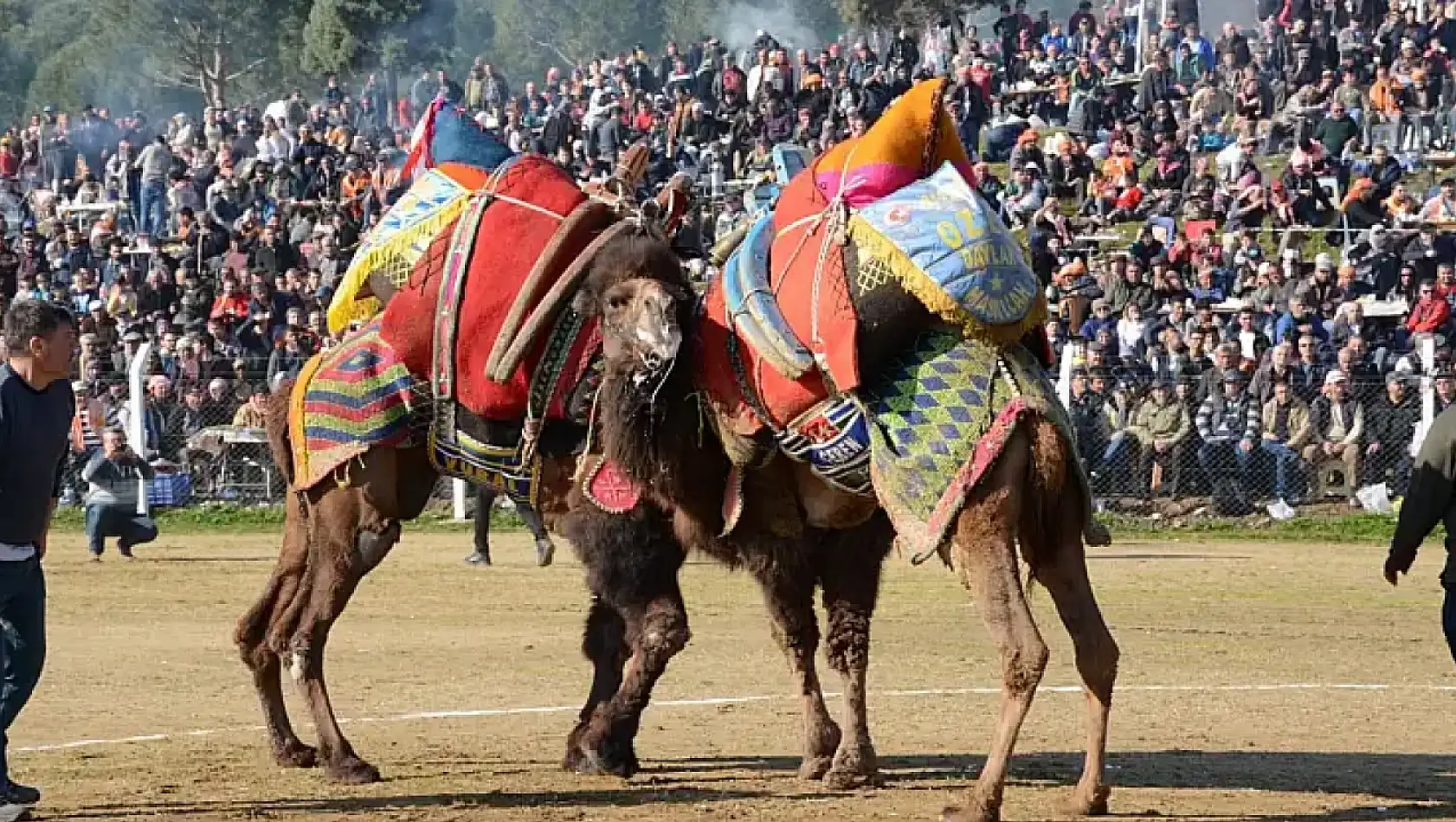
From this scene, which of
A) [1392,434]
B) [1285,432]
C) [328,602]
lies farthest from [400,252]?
[1392,434]

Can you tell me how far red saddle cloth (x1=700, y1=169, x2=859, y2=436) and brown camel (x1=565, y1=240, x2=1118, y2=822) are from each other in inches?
4.7

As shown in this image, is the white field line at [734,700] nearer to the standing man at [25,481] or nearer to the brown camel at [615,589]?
the brown camel at [615,589]

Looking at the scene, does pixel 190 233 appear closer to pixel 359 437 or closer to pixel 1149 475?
pixel 1149 475

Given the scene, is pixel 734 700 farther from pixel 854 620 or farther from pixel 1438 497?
pixel 1438 497

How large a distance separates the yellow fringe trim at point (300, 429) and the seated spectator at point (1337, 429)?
1348 centimetres

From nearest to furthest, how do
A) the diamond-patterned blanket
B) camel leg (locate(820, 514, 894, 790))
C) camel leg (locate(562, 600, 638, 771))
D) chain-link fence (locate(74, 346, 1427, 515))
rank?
1. the diamond-patterned blanket
2. camel leg (locate(820, 514, 894, 790))
3. camel leg (locate(562, 600, 638, 771))
4. chain-link fence (locate(74, 346, 1427, 515))

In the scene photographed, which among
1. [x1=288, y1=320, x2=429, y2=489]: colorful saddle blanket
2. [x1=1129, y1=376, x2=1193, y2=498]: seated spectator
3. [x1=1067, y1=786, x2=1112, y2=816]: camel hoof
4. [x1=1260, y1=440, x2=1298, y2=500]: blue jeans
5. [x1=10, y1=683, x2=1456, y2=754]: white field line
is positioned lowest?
→ [x1=1260, y1=440, x2=1298, y2=500]: blue jeans

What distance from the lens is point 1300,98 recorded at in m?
30.9

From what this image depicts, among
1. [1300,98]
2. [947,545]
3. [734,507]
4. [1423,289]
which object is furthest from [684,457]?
[1300,98]

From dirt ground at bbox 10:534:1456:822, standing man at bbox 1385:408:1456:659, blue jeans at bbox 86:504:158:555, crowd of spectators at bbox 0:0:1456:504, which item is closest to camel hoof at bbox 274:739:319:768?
dirt ground at bbox 10:534:1456:822

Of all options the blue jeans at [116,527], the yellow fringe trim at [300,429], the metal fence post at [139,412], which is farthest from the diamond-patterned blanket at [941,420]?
the metal fence post at [139,412]

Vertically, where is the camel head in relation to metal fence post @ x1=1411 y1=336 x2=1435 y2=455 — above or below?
above

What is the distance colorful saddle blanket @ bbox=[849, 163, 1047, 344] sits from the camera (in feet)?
26.6

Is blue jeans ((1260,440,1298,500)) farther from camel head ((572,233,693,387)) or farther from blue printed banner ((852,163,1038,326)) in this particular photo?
blue printed banner ((852,163,1038,326))
